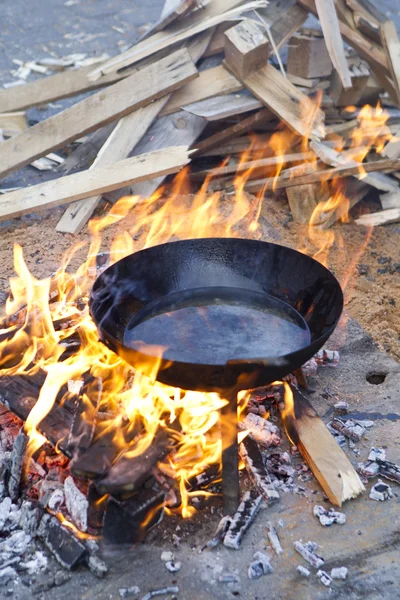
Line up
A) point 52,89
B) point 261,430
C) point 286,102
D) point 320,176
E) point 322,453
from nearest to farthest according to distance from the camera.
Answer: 1. point 322,453
2. point 261,430
3. point 286,102
4. point 320,176
5. point 52,89

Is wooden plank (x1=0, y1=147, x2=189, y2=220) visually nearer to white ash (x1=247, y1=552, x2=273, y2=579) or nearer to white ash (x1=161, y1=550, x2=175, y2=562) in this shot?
white ash (x1=161, y1=550, x2=175, y2=562)

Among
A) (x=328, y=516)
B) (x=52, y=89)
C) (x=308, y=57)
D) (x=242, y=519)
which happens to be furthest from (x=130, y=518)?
(x=52, y=89)

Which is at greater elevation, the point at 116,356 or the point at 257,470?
the point at 116,356

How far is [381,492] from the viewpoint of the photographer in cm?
276

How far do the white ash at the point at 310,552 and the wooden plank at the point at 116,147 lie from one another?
10.3ft

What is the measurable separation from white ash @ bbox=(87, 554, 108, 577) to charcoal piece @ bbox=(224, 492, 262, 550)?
0.50 meters

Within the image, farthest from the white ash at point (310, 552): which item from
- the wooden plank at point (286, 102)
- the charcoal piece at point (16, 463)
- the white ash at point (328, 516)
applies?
the wooden plank at point (286, 102)

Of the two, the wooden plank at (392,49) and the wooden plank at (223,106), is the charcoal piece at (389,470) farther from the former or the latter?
the wooden plank at (392,49)

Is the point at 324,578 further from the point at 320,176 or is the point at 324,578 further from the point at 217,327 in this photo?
the point at 320,176

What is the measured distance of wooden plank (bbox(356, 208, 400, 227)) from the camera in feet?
18.3

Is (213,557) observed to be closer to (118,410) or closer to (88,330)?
(118,410)

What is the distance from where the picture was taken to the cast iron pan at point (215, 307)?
2496mm

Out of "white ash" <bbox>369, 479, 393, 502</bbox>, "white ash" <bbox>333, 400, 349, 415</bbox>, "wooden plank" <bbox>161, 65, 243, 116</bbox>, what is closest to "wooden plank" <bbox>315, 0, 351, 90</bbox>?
"wooden plank" <bbox>161, 65, 243, 116</bbox>

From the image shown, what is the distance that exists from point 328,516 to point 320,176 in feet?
10.9
